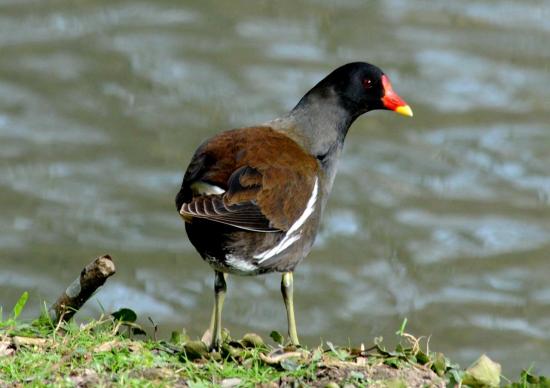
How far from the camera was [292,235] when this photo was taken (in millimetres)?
5465

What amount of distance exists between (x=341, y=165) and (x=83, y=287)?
579 cm

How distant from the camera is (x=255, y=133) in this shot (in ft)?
18.2

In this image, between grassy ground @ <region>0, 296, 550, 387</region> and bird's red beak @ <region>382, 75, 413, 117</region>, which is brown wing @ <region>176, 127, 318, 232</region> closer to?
grassy ground @ <region>0, 296, 550, 387</region>

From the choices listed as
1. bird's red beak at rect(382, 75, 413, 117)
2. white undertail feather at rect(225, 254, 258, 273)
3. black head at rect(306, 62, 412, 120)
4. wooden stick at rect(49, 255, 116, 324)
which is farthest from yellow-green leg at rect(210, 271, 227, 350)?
bird's red beak at rect(382, 75, 413, 117)

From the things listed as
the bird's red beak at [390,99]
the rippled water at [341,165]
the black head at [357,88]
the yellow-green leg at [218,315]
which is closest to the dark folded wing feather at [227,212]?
the yellow-green leg at [218,315]

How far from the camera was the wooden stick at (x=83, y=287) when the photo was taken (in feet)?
16.7

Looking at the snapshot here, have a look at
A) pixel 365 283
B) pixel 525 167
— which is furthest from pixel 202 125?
pixel 525 167

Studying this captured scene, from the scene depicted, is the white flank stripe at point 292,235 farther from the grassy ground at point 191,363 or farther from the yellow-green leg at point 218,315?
the grassy ground at point 191,363

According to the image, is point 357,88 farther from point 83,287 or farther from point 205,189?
point 83,287

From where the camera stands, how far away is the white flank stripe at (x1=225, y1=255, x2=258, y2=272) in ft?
17.3

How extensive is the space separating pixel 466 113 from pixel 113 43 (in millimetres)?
3543

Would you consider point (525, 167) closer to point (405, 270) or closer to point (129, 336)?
point (405, 270)

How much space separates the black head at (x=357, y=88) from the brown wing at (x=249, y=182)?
62 centimetres

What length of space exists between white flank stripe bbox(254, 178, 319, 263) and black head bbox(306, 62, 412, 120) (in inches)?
27.3
